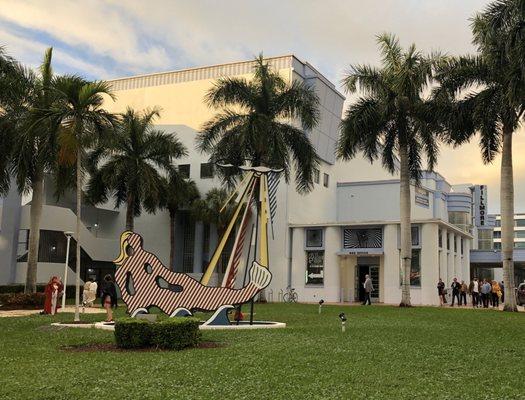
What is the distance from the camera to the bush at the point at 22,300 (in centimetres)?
2495

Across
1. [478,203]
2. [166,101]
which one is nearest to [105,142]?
[166,101]

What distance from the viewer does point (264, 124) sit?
28.3 meters

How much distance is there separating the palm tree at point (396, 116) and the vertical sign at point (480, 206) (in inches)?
1306

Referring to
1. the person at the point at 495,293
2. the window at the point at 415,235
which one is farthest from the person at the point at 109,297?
the person at the point at 495,293

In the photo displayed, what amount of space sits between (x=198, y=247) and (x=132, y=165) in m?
11.3

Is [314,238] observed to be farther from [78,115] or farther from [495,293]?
[78,115]

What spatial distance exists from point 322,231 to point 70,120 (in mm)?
20554

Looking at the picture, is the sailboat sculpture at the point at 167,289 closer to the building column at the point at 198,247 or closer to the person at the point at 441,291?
the person at the point at 441,291

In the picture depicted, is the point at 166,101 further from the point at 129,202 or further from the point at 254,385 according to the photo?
the point at 254,385

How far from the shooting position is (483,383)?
796 cm

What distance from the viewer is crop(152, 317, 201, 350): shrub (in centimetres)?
1128

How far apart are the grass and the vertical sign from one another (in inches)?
1904

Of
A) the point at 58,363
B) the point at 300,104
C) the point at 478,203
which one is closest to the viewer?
the point at 58,363

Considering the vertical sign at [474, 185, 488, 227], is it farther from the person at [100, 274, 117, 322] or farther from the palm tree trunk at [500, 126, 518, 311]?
the person at [100, 274, 117, 322]
